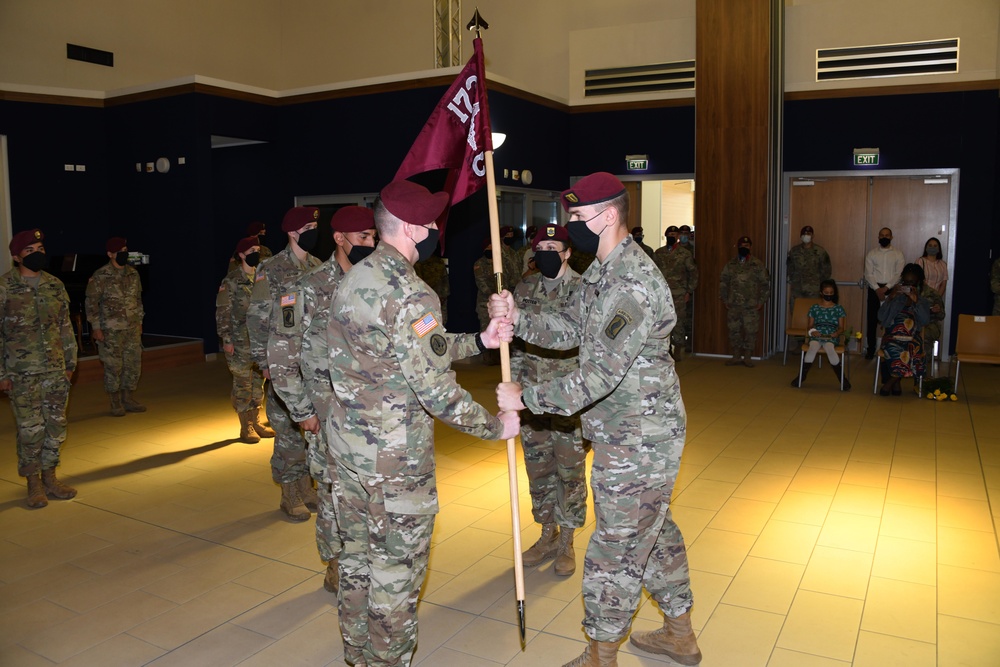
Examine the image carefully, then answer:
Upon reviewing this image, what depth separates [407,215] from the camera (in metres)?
2.86

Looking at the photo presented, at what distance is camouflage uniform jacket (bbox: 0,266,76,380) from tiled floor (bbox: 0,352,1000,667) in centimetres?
99

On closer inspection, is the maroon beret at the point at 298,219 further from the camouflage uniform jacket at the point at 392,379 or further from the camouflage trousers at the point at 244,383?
the camouflage trousers at the point at 244,383

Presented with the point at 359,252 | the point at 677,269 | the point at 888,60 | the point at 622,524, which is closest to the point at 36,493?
the point at 359,252

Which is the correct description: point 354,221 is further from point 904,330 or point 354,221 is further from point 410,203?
point 904,330

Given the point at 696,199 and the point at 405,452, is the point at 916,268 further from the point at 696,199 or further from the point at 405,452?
the point at 405,452

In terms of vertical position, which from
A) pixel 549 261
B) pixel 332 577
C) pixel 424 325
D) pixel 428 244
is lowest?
pixel 332 577

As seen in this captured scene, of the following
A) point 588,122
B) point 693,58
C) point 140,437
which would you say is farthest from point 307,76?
point 140,437

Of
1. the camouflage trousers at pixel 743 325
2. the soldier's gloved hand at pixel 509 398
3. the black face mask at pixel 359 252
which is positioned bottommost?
the camouflage trousers at pixel 743 325

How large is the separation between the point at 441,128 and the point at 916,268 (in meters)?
7.45

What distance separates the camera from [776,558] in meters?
4.50

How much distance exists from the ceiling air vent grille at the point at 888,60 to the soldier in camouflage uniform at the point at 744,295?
3.07 meters

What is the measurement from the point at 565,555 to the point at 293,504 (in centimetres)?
195

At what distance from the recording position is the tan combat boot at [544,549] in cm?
447

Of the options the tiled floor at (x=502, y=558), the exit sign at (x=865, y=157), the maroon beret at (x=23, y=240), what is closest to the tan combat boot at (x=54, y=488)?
the tiled floor at (x=502, y=558)
